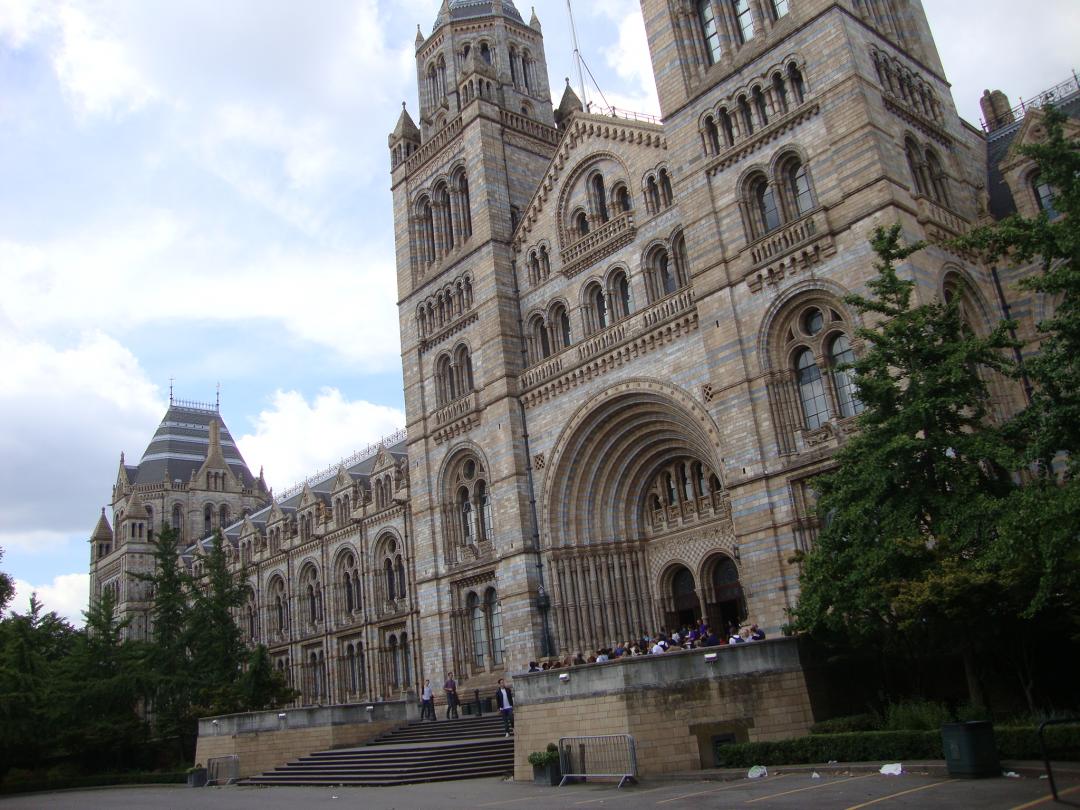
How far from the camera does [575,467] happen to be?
31.9 m

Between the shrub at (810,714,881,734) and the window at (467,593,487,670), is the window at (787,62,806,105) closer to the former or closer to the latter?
the shrub at (810,714,881,734)

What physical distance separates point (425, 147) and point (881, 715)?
3001cm

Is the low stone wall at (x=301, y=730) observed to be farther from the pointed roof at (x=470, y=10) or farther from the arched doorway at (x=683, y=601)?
the pointed roof at (x=470, y=10)

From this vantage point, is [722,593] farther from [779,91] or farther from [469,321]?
[779,91]

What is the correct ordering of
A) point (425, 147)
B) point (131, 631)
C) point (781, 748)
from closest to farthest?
point (781, 748), point (425, 147), point (131, 631)

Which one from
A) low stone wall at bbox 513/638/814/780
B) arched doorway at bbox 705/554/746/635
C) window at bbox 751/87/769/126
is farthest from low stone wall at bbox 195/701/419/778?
window at bbox 751/87/769/126

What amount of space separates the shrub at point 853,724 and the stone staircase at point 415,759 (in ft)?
30.0

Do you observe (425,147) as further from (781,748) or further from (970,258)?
(781,748)

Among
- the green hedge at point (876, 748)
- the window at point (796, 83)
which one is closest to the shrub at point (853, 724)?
the green hedge at point (876, 748)

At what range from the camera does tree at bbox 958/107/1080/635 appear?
14.4 meters

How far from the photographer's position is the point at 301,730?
1230 inches

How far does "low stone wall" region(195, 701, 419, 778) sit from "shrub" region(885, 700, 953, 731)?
736 inches

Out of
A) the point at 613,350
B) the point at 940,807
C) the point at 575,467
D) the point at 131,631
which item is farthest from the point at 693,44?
the point at 131,631

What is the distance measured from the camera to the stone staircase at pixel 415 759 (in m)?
24.6
